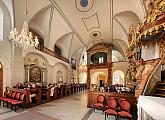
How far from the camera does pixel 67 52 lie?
1934 cm

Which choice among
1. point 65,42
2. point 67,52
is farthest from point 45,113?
point 67,52

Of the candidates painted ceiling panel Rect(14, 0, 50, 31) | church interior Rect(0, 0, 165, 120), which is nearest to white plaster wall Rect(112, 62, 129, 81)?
church interior Rect(0, 0, 165, 120)

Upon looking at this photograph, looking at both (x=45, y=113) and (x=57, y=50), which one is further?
(x=57, y=50)

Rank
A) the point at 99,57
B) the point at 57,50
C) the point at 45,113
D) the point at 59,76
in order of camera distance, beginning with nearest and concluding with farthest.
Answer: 1. the point at 45,113
2. the point at 57,50
3. the point at 59,76
4. the point at 99,57

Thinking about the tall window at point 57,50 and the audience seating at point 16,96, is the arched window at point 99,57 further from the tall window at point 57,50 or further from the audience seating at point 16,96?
the audience seating at point 16,96

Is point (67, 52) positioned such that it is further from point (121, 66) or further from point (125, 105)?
point (125, 105)

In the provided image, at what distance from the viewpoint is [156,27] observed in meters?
6.04

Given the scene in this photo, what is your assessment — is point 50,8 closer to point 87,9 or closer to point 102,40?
point 87,9

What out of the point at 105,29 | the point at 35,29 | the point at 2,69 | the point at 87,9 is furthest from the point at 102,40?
the point at 2,69

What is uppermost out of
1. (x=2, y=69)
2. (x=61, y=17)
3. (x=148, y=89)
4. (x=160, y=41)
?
(x=61, y=17)

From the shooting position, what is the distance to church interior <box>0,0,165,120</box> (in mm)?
6373

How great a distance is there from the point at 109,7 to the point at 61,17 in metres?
4.34

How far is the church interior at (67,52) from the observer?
6.37 m

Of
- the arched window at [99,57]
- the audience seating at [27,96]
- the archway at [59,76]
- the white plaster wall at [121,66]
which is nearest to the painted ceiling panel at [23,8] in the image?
the audience seating at [27,96]
